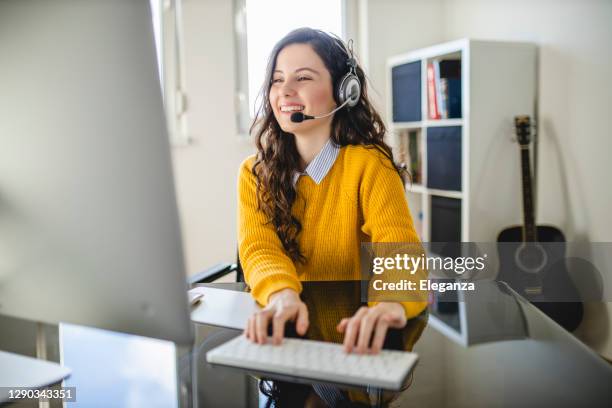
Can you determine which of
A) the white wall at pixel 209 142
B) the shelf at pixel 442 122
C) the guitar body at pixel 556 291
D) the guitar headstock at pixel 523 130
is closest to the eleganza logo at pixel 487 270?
Answer: the guitar body at pixel 556 291

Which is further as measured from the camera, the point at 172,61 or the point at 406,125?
the point at 406,125

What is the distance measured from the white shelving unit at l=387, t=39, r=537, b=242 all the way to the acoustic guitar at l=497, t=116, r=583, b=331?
6.1 inches

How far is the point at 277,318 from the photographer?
0.79 m

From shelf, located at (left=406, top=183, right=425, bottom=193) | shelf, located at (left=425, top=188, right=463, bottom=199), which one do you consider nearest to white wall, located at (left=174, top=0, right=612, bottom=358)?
shelf, located at (left=425, top=188, right=463, bottom=199)

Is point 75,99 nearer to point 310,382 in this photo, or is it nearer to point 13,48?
point 13,48

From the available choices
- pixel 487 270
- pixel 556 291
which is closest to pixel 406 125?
pixel 487 270

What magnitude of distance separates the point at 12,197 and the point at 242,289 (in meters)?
0.63

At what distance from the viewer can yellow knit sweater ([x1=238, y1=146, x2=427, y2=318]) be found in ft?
4.07

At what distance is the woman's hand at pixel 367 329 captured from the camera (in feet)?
2.29

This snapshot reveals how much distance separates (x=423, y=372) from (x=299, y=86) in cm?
78

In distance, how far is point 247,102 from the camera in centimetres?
300

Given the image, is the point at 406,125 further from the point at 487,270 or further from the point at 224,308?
the point at 224,308

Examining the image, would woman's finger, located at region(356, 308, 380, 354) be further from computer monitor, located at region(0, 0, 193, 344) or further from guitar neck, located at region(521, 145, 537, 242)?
guitar neck, located at region(521, 145, 537, 242)

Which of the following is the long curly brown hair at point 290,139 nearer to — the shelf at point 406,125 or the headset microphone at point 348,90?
the headset microphone at point 348,90
